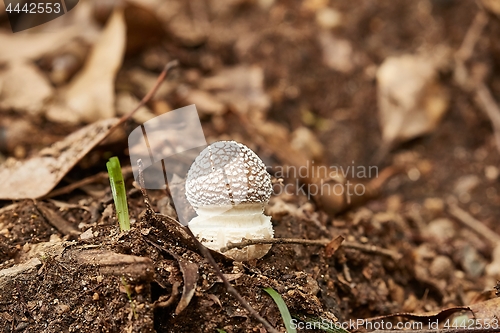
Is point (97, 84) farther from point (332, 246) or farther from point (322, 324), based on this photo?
point (322, 324)

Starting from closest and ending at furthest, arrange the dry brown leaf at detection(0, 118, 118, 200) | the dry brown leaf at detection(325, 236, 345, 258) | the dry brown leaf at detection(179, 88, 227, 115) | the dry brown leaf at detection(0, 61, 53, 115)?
the dry brown leaf at detection(325, 236, 345, 258) < the dry brown leaf at detection(0, 118, 118, 200) < the dry brown leaf at detection(0, 61, 53, 115) < the dry brown leaf at detection(179, 88, 227, 115)

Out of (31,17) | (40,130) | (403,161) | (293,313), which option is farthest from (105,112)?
(403,161)

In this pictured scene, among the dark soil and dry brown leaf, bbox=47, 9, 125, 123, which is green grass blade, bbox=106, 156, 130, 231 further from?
dry brown leaf, bbox=47, 9, 125, 123

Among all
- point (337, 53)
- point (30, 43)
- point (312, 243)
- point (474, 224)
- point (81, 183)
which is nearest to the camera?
point (312, 243)

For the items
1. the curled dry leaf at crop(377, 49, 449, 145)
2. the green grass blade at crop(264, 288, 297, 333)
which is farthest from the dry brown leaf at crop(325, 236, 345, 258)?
the curled dry leaf at crop(377, 49, 449, 145)

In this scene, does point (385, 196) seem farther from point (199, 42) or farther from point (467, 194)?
point (199, 42)

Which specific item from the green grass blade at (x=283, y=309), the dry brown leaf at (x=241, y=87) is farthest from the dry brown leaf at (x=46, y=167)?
the dry brown leaf at (x=241, y=87)

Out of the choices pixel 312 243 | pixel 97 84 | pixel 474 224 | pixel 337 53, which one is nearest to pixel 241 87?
pixel 337 53
